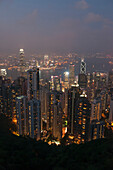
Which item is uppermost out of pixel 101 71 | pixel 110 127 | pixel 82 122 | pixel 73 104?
pixel 101 71

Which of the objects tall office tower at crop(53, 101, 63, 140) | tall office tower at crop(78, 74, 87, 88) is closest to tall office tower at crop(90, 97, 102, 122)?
tall office tower at crop(53, 101, 63, 140)

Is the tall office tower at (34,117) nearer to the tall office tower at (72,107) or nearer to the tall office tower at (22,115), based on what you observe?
the tall office tower at (22,115)

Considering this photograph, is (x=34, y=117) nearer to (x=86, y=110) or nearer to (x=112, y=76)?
(x=86, y=110)

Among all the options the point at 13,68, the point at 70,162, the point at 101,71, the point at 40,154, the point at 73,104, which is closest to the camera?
the point at 70,162

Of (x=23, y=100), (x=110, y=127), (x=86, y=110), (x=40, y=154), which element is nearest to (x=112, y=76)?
(x=110, y=127)

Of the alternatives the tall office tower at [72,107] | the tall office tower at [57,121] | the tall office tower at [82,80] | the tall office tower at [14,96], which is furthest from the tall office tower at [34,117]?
the tall office tower at [82,80]

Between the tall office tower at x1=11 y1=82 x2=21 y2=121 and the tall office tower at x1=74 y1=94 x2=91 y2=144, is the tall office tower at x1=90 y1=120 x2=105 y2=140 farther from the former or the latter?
the tall office tower at x1=11 y1=82 x2=21 y2=121

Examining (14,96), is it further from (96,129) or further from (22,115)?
(96,129)
